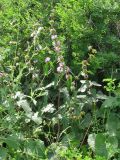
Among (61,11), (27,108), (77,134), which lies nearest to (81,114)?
(77,134)

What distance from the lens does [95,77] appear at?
3.27 m

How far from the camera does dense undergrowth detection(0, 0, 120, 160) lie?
272 cm

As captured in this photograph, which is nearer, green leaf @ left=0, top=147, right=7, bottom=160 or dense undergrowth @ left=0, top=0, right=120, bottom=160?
green leaf @ left=0, top=147, right=7, bottom=160

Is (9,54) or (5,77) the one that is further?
(9,54)

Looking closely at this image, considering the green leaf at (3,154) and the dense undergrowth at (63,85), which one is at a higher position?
the dense undergrowth at (63,85)

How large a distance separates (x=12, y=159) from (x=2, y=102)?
1.28 feet

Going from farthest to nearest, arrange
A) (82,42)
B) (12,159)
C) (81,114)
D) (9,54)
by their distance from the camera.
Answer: (9,54)
(82,42)
(81,114)
(12,159)

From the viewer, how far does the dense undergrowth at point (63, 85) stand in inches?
107

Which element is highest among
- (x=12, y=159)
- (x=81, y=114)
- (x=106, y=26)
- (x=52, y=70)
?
(x=106, y=26)

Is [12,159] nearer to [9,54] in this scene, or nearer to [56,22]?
[9,54]

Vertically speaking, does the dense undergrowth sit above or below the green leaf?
above

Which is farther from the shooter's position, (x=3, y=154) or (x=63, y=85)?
(x=63, y=85)

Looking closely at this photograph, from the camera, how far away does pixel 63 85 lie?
3.20 metres

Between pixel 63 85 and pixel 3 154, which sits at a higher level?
pixel 63 85
